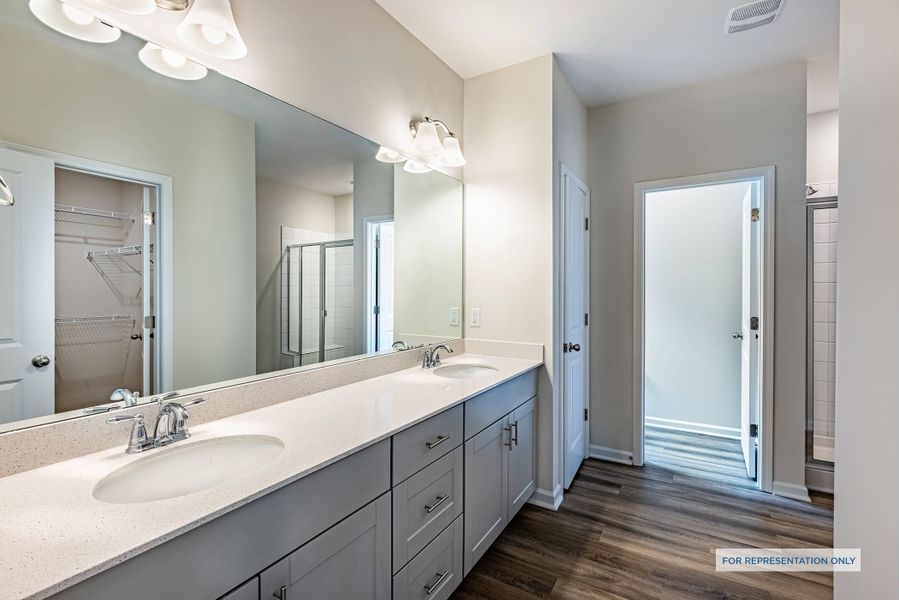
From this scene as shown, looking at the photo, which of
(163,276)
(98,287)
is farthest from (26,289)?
(163,276)

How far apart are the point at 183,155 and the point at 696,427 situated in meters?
4.18

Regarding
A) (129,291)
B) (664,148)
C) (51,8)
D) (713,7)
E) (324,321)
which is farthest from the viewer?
(664,148)

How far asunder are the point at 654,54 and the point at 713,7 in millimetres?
426

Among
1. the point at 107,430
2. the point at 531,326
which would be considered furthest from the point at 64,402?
the point at 531,326

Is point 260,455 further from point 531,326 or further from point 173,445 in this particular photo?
point 531,326

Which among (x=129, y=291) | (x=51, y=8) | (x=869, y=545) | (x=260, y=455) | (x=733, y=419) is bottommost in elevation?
(x=733, y=419)

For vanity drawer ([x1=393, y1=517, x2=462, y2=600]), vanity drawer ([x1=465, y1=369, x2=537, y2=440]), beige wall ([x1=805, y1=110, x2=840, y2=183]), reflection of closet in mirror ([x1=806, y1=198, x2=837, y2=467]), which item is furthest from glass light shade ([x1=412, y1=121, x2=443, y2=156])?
beige wall ([x1=805, y1=110, x2=840, y2=183])

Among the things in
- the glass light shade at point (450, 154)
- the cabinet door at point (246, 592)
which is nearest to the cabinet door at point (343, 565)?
the cabinet door at point (246, 592)

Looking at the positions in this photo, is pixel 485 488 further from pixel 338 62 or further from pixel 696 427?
pixel 696 427

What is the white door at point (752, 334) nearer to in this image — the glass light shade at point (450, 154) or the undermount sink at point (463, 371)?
the undermount sink at point (463, 371)

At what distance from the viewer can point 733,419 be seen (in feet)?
11.7

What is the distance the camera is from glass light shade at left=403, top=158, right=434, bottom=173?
228 centimetres

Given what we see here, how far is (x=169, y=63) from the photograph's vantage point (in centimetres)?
125

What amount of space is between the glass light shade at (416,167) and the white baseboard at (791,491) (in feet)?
9.47
